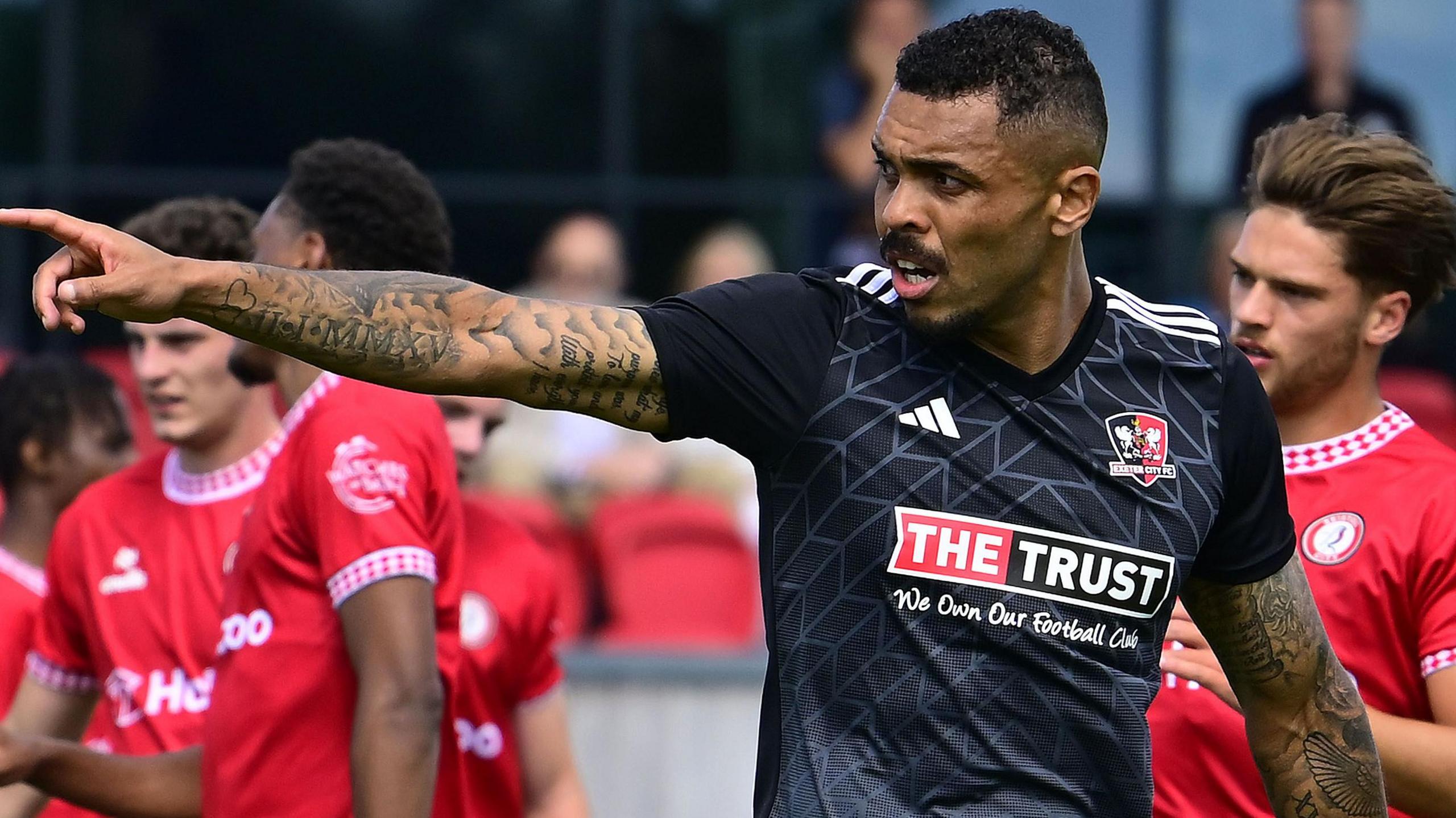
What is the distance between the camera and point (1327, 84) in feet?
30.3

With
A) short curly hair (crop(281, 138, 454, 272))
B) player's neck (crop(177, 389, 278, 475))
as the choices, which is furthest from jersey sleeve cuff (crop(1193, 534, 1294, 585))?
player's neck (crop(177, 389, 278, 475))

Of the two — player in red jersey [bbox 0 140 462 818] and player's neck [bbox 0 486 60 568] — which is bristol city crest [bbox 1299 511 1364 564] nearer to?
player in red jersey [bbox 0 140 462 818]

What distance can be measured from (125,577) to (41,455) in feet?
3.42

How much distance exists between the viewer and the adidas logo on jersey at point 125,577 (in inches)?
181

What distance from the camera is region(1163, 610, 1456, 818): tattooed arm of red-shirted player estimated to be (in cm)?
350

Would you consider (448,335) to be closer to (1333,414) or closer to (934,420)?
(934,420)

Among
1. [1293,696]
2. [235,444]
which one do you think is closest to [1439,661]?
[1293,696]

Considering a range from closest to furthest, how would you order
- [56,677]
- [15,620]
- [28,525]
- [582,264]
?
[56,677] → [15,620] → [28,525] → [582,264]

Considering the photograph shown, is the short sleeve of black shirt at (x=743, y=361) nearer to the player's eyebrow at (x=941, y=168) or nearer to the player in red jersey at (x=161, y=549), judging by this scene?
the player's eyebrow at (x=941, y=168)

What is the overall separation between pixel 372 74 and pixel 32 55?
1.61 metres

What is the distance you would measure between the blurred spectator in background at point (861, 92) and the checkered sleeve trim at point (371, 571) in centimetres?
542

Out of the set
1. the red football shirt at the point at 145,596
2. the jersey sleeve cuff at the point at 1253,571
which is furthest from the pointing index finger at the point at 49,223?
the red football shirt at the point at 145,596

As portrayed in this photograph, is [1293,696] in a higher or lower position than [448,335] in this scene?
lower

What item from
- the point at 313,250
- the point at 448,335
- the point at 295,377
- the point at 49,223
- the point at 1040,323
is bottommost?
the point at 295,377
